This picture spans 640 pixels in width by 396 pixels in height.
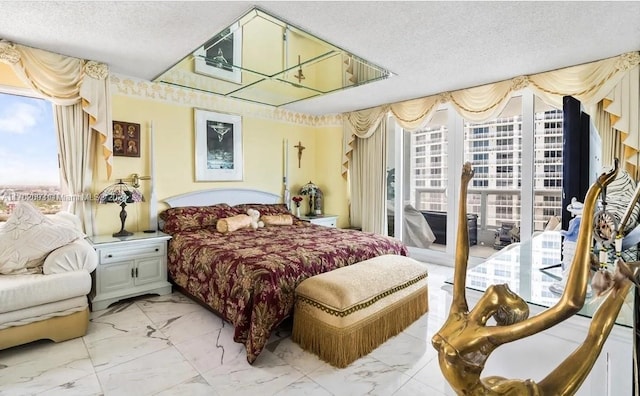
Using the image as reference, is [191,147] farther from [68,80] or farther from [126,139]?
[68,80]

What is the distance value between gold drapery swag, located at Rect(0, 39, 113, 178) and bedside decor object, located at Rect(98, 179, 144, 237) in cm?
23

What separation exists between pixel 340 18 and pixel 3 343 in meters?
3.23

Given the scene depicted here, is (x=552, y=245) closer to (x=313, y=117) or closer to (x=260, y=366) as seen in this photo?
(x=260, y=366)

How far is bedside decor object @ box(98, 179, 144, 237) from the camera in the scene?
312 centimetres

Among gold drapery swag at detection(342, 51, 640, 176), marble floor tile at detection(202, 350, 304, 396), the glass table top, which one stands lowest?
marble floor tile at detection(202, 350, 304, 396)

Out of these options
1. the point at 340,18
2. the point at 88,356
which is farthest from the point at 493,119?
the point at 88,356

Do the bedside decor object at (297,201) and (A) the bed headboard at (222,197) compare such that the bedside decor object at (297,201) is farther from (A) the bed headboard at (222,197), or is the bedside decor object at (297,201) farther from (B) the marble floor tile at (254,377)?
(B) the marble floor tile at (254,377)

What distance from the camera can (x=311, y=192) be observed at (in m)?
5.13

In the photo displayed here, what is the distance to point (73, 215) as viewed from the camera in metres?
3.05

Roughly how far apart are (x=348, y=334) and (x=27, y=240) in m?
2.49

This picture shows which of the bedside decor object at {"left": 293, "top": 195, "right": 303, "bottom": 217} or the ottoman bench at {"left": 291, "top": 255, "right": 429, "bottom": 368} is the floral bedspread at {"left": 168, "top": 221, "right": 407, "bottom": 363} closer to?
the ottoman bench at {"left": 291, "top": 255, "right": 429, "bottom": 368}

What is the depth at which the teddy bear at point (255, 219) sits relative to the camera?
3.84 metres

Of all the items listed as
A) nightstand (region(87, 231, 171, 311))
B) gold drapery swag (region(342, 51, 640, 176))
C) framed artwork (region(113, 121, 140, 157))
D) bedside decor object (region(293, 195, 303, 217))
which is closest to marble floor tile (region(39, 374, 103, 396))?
nightstand (region(87, 231, 171, 311))

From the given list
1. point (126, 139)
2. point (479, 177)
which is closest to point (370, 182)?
point (479, 177)
